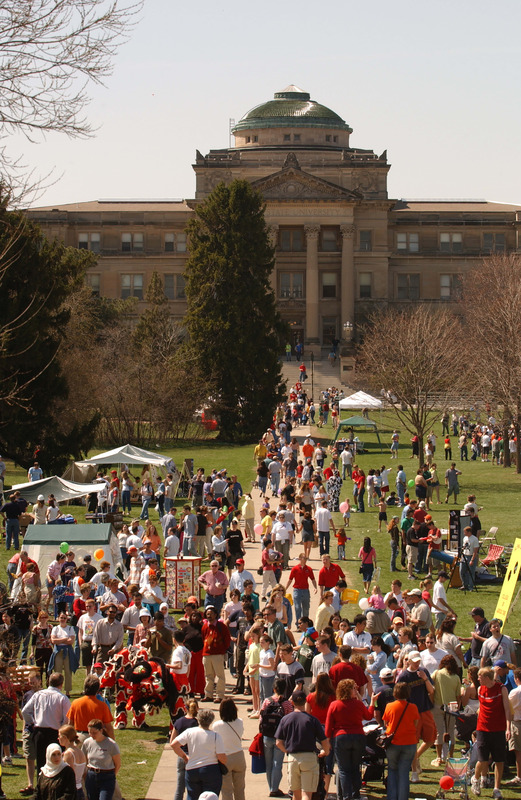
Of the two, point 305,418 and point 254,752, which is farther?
point 305,418

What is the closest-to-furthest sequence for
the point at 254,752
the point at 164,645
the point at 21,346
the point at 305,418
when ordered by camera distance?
the point at 254,752 < the point at 164,645 < the point at 21,346 < the point at 305,418

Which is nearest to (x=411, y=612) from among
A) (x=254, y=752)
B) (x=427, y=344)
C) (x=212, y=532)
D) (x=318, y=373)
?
(x=254, y=752)

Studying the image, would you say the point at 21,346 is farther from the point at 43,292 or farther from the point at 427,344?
the point at 427,344

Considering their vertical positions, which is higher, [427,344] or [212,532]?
[427,344]

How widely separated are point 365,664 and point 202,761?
3.43 metres

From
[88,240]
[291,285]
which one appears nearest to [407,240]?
[291,285]

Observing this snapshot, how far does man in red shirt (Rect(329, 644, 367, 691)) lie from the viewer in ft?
47.5

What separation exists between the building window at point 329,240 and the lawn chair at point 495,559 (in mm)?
71754

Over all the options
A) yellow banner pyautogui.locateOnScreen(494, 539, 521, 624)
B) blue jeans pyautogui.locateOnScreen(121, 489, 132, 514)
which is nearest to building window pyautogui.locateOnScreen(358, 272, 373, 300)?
blue jeans pyautogui.locateOnScreen(121, 489, 132, 514)

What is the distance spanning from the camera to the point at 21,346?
33.1m

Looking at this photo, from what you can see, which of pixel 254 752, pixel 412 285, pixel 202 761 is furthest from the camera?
pixel 412 285

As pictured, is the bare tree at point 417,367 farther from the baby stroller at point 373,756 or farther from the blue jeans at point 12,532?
the baby stroller at point 373,756

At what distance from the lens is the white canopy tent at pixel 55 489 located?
101ft

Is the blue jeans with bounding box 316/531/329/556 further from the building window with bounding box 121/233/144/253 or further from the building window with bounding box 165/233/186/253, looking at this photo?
the building window with bounding box 121/233/144/253
